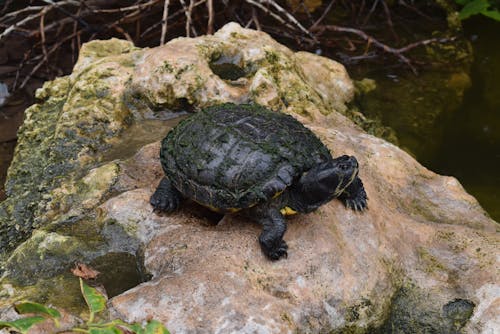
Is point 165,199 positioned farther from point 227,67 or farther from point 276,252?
point 227,67

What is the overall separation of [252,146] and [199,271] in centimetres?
65

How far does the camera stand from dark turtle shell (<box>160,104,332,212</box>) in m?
2.57

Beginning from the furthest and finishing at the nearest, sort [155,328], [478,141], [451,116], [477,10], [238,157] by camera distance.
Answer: [477,10] < [451,116] < [478,141] < [238,157] < [155,328]

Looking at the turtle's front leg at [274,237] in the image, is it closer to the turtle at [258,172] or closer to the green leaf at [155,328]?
the turtle at [258,172]

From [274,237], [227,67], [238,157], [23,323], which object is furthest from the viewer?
[227,67]

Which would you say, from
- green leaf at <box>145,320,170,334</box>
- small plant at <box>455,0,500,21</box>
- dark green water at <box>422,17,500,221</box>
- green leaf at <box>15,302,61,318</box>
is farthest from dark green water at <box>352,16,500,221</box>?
green leaf at <box>15,302,61,318</box>

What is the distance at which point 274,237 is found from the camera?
2.47 metres

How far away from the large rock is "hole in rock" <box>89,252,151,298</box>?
26 mm

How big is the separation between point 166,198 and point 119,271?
0.43 meters

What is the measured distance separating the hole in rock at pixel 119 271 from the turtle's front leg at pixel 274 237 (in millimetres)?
572

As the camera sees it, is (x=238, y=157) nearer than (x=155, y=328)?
No

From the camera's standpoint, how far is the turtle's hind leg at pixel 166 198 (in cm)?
279

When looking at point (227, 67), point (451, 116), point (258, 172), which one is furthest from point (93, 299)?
point (451, 116)

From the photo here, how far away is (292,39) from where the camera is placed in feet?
20.6
